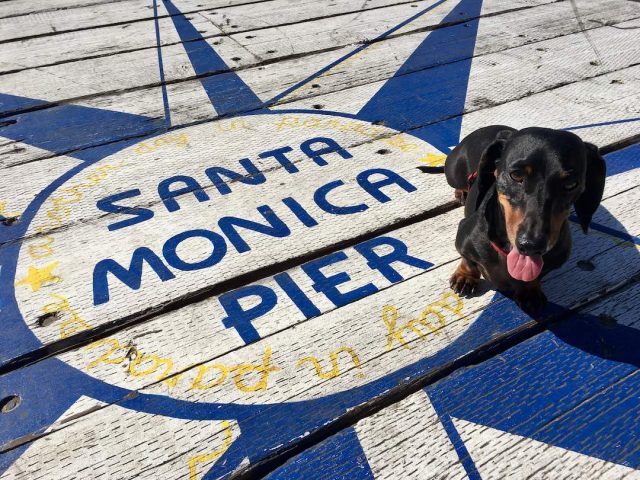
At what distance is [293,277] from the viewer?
5.90ft

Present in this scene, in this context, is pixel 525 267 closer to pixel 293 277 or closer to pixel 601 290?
pixel 601 290

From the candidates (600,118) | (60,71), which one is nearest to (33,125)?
Result: (60,71)

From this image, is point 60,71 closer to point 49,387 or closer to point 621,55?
point 49,387

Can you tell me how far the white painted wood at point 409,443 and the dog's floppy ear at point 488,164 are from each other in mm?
741

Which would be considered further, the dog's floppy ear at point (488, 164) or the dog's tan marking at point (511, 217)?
the dog's floppy ear at point (488, 164)

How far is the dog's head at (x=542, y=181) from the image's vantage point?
5.03 feet

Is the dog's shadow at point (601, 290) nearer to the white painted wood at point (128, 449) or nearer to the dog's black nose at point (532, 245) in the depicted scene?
the dog's black nose at point (532, 245)

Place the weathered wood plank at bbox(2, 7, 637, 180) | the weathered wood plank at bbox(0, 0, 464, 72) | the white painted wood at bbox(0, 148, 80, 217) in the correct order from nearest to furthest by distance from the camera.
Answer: the white painted wood at bbox(0, 148, 80, 217)
the weathered wood plank at bbox(2, 7, 637, 180)
the weathered wood plank at bbox(0, 0, 464, 72)

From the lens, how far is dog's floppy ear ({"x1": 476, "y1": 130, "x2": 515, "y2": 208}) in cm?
170

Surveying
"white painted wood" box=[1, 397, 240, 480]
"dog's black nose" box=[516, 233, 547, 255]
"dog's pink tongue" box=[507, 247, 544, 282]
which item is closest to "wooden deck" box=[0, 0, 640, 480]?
"white painted wood" box=[1, 397, 240, 480]

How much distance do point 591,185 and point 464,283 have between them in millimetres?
500

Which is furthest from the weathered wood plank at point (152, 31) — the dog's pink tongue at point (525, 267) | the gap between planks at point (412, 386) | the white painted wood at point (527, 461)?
the white painted wood at point (527, 461)

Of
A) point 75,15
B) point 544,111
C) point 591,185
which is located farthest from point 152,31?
point 591,185

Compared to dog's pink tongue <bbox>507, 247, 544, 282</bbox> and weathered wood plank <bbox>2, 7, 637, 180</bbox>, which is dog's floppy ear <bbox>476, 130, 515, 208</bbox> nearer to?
dog's pink tongue <bbox>507, 247, 544, 282</bbox>
